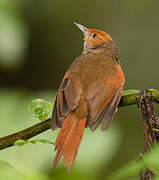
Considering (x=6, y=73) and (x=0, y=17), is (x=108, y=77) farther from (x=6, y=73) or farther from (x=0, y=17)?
(x=6, y=73)

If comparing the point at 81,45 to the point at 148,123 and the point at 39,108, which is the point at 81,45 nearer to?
the point at 39,108

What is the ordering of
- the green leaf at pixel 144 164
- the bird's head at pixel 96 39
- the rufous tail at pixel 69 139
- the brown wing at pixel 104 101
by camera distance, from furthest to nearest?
the bird's head at pixel 96 39, the brown wing at pixel 104 101, the rufous tail at pixel 69 139, the green leaf at pixel 144 164

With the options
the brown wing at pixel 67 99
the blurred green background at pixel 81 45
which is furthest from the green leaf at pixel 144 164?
the blurred green background at pixel 81 45

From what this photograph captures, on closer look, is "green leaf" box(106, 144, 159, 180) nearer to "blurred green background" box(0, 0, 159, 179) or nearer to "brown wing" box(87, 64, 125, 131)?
"brown wing" box(87, 64, 125, 131)

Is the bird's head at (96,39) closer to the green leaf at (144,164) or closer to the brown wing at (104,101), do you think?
the brown wing at (104,101)

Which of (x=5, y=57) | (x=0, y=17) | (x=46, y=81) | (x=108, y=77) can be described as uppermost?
(x=0, y=17)

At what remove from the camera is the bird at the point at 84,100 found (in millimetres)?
2584

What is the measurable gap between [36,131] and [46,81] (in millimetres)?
4992

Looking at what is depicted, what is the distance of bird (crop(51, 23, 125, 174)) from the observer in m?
2.58

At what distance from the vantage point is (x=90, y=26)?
7535mm

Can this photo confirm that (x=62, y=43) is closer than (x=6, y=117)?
No

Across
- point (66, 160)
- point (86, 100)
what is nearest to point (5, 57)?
point (86, 100)

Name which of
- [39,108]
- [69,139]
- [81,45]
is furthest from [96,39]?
[81,45]

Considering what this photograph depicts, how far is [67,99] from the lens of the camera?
320 centimetres
